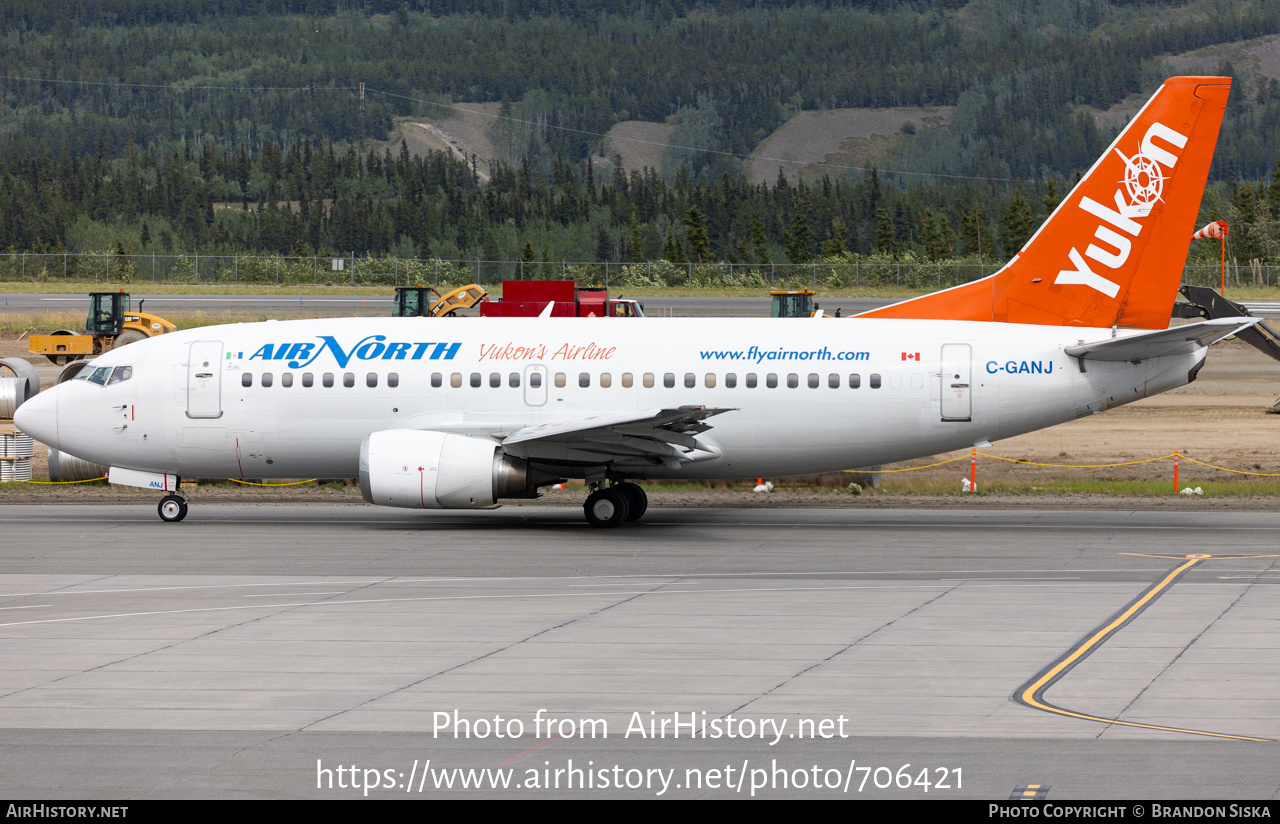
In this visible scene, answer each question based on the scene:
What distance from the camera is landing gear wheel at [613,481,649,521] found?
2925 centimetres

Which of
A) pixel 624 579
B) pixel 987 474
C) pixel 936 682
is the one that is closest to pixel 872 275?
pixel 987 474

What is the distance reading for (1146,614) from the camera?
19.0m

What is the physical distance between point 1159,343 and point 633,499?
11030mm

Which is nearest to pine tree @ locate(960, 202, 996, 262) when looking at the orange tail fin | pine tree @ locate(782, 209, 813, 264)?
pine tree @ locate(782, 209, 813, 264)

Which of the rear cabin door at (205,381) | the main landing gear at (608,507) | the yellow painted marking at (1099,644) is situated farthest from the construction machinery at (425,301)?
the yellow painted marking at (1099,644)

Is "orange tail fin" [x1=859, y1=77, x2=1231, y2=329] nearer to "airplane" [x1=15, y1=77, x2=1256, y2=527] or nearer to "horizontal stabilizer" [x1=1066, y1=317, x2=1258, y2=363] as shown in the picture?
"airplane" [x1=15, y1=77, x2=1256, y2=527]

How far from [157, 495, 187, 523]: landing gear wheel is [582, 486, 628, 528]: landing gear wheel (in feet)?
28.5

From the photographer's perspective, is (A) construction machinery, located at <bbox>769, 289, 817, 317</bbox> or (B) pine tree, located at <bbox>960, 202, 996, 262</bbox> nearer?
(A) construction machinery, located at <bbox>769, 289, 817, 317</bbox>

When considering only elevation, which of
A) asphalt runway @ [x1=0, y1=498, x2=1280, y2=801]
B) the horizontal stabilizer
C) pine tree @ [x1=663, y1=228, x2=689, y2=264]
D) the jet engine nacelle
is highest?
pine tree @ [x1=663, y1=228, x2=689, y2=264]

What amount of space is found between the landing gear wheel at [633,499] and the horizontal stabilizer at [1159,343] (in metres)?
9.29

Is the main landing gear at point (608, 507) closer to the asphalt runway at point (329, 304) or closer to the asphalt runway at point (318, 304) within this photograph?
the asphalt runway at point (329, 304)

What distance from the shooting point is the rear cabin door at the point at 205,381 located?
96.0ft

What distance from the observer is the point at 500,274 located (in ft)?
410

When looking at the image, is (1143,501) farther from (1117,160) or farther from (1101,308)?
(1117,160)
